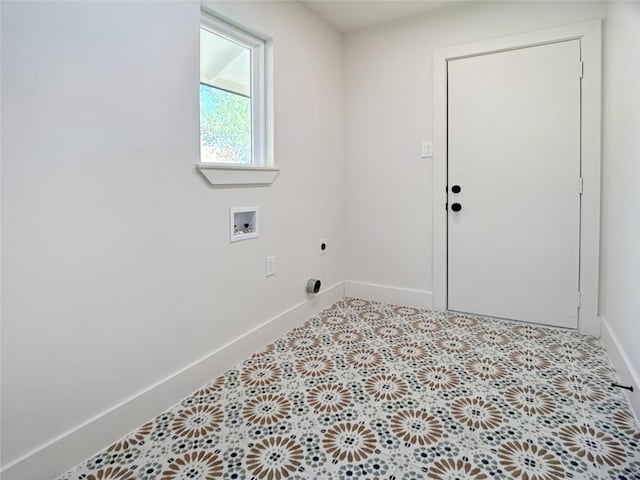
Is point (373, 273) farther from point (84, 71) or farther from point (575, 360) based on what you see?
point (84, 71)

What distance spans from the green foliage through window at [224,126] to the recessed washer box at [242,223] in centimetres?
29

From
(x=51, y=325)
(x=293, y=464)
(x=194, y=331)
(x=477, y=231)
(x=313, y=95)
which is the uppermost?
(x=313, y=95)

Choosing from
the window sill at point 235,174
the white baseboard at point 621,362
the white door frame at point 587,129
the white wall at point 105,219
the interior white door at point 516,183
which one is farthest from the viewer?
the interior white door at point 516,183

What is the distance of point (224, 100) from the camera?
7.24ft

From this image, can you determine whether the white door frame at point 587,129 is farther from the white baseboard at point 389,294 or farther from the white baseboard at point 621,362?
the white baseboard at point 389,294

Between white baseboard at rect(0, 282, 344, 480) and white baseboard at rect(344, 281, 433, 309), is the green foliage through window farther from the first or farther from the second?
white baseboard at rect(344, 281, 433, 309)

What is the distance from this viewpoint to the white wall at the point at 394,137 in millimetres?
2881

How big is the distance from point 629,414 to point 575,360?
54 cm

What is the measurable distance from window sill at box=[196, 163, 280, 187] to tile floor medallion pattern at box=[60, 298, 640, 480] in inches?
39.7

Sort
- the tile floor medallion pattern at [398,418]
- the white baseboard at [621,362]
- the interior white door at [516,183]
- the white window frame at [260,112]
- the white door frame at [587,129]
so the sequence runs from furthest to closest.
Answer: the interior white door at [516,183], the white door frame at [587,129], the white window frame at [260,112], the white baseboard at [621,362], the tile floor medallion pattern at [398,418]

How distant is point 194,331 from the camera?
1973 millimetres

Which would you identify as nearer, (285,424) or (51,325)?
(51,325)

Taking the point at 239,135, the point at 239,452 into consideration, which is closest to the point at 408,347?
the point at 239,452

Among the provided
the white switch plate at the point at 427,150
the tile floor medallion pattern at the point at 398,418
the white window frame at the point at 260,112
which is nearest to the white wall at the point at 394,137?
the white switch plate at the point at 427,150
